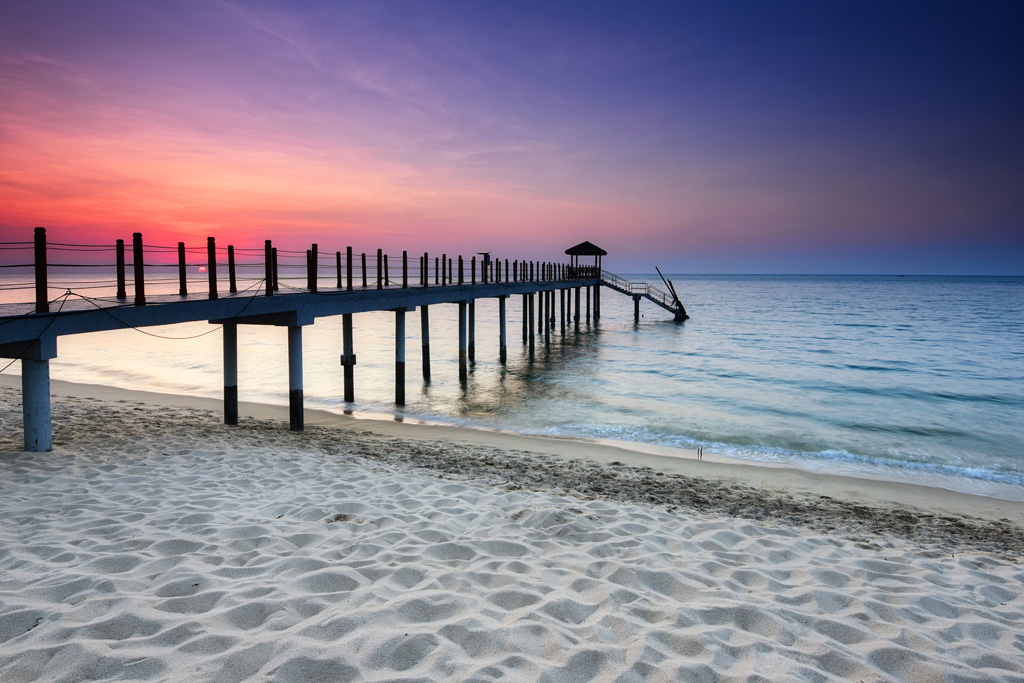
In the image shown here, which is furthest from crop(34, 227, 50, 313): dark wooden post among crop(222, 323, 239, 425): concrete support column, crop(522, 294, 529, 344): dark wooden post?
→ crop(522, 294, 529, 344): dark wooden post

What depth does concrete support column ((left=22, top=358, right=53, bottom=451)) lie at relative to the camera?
7305 mm

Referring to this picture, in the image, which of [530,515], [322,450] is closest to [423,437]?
[322,450]

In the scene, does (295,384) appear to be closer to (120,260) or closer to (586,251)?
(120,260)

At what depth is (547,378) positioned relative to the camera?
22.1 m

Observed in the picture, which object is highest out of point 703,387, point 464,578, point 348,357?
point 348,357

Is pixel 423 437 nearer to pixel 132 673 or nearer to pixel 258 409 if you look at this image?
pixel 258 409

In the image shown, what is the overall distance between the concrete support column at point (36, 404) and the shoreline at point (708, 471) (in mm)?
1307

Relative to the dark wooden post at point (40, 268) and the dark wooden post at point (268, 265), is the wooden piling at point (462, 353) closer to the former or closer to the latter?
the dark wooden post at point (268, 265)

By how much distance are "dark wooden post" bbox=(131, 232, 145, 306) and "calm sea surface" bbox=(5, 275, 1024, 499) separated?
694 centimetres

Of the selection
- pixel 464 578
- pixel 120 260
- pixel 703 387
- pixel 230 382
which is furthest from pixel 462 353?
pixel 464 578

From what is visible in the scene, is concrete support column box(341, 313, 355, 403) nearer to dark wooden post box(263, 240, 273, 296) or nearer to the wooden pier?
the wooden pier

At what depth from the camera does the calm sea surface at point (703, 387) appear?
43.7 feet

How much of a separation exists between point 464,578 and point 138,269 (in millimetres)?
7481

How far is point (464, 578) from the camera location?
4.31m
